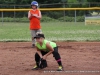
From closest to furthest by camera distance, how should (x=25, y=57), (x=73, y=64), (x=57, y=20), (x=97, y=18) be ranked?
(x=73, y=64), (x=25, y=57), (x=97, y=18), (x=57, y=20)

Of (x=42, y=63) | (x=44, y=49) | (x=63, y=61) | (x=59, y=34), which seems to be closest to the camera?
(x=44, y=49)

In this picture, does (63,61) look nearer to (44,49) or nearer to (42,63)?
(42,63)

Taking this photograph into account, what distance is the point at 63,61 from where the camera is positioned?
878 centimetres

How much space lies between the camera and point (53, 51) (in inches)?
285

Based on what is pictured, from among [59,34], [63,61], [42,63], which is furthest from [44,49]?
[59,34]

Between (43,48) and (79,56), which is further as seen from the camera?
(79,56)

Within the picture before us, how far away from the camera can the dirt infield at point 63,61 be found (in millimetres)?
7254

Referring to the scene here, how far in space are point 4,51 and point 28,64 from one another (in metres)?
2.84

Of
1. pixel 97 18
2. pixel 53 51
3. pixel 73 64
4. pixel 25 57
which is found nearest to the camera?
pixel 53 51

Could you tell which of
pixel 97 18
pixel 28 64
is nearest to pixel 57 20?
pixel 97 18

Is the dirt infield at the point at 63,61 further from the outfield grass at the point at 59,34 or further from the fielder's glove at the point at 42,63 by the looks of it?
the outfield grass at the point at 59,34

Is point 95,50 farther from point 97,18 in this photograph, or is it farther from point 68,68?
point 97,18

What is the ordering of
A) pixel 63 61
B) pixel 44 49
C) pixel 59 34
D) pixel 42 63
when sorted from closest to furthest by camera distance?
pixel 44 49 → pixel 42 63 → pixel 63 61 → pixel 59 34

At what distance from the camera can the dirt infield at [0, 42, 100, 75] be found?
725cm
